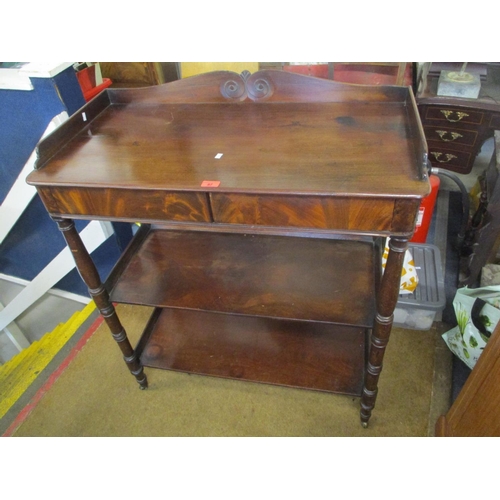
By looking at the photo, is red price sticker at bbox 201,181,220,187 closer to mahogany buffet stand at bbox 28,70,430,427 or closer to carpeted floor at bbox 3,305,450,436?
mahogany buffet stand at bbox 28,70,430,427

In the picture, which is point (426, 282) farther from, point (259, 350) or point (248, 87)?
point (248, 87)

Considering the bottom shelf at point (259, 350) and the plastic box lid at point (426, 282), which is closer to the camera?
the bottom shelf at point (259, 350)

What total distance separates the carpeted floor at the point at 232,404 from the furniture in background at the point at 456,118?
3.45 ft

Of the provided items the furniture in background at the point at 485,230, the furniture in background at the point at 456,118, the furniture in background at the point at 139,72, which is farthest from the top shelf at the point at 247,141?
the furniture in background at the point at 139,72

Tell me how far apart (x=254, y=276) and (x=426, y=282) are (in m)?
0.82

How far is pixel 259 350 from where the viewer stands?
156 cm

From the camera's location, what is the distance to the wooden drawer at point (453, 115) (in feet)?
6.63

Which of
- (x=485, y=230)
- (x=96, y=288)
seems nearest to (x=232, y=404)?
(x=96, y=288)

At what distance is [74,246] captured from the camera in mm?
1163

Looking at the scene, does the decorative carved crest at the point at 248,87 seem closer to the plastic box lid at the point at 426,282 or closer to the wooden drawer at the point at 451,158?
Result: the plastic box lid at the point at 426,282

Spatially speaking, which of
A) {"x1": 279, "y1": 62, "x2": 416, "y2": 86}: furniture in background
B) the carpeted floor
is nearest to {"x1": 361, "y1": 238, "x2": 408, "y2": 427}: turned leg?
the carpeted floor

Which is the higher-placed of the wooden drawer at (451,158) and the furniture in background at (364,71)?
the furniture in background at (364,71)

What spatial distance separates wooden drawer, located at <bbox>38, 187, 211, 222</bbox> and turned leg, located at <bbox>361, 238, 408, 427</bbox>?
464 mm
